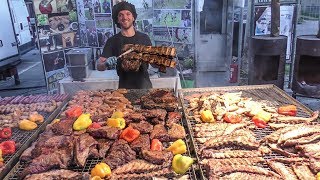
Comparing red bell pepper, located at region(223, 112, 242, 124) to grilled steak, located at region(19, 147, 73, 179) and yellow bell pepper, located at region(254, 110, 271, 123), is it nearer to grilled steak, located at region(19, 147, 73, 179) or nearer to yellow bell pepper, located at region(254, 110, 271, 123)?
yellow bell pepper, located at region(254, 110, 271, 123)

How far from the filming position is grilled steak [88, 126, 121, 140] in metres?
4.13

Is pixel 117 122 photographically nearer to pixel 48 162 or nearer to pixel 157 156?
pixel 157 156

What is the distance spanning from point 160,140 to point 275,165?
1.56 meters

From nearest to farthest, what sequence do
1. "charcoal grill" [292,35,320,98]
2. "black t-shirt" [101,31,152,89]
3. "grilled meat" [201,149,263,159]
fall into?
"grilled meat" [201,149,263,159] → "black t-shirt" [101,31,152,89] → "charcoal grill" [292,35,320,98]

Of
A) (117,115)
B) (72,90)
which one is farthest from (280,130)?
(72,90)

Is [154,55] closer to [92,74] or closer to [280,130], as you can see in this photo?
[280,130]

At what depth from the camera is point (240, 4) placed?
1015 cm

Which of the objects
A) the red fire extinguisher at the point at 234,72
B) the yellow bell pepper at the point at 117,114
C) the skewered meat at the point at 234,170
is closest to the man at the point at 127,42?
the yellow bell pepper at the point at 117,114

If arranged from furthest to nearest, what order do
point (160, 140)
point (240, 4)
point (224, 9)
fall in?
point (224, 9), point (240, 4), point (160, 140)

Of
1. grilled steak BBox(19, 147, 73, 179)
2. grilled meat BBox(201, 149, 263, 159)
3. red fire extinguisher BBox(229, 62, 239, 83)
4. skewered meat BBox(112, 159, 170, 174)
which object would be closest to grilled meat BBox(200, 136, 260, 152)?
grilled meat BBox(201, 149, 263, 159)

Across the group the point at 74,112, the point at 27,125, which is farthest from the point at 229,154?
the point at 27,125

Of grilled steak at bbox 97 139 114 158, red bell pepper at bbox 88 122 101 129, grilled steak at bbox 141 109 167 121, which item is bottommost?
grilled steak at bbox 97 139 114 158

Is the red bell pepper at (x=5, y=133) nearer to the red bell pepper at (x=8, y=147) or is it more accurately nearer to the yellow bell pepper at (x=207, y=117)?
the red bell pepper at (x=8, y=147)

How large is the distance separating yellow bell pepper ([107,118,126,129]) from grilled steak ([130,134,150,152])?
40 cm
